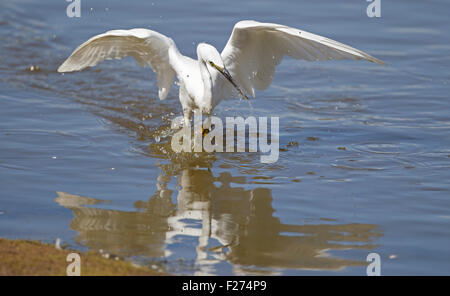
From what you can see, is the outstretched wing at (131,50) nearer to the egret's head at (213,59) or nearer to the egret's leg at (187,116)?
the egret's leg at (187,116)

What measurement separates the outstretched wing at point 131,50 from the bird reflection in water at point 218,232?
1734 millimetres

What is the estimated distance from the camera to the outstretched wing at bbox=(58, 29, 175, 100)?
6977mm

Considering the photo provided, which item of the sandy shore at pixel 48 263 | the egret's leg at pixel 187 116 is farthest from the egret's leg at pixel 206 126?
the sandy shore at pixel 48 263

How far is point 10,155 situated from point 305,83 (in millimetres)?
4405

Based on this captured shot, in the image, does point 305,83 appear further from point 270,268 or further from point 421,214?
point 270,268

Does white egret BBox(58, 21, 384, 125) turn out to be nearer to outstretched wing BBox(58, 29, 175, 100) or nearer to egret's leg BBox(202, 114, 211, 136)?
outstretched wing BBox(58, 29, 175, 100)

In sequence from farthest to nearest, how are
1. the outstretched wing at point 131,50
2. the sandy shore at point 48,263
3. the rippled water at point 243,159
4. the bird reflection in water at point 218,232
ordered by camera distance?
Result: the outstretched wing at point 131,50 → the rippled water at point 243,159 → the bird reflection in water at point 218,232 → the sandy shore at point 48,263

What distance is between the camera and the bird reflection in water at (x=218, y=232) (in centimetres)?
479

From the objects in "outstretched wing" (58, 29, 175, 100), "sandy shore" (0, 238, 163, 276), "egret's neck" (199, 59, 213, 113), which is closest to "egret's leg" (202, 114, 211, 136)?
"egret's neck" (199, 59, 213, 113)

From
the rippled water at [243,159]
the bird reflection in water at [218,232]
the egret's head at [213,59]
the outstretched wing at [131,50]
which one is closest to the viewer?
the bird reflection in water at [218,232]

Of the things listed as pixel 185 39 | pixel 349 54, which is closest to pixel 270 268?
pixel 349 54

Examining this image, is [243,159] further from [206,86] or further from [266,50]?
[266,50]

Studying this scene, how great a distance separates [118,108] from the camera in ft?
28.3

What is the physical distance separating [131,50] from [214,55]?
51.3 inches
